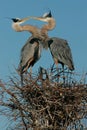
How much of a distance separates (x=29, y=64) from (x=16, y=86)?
2251 mm

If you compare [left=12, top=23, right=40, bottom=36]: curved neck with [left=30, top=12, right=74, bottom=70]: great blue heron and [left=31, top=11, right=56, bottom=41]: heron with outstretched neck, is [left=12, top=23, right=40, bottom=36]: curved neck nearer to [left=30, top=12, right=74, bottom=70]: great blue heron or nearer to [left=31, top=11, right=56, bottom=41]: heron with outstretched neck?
[left=31, top=11, right=56, bottom=41]: heron with outstretched neck

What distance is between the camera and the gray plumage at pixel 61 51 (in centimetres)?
1127

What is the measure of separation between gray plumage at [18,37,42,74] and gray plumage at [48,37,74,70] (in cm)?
29

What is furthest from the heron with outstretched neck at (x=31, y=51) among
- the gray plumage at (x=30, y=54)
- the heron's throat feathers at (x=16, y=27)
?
the heron's throat feathers at (x=16, y=27)

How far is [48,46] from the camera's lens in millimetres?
11703

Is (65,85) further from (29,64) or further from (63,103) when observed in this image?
(29,64)

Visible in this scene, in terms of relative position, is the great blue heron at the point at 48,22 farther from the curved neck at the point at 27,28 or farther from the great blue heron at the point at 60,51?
the great blue heron at the point at 60,51

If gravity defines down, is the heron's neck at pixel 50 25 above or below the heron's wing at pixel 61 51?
above

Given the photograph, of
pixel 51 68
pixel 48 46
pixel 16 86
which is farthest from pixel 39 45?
pixel 16 86

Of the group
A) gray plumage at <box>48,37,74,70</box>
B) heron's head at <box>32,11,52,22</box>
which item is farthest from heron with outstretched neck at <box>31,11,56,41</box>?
gray plumage at <box>48,37,74,70</box>

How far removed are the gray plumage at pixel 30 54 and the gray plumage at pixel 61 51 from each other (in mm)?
286

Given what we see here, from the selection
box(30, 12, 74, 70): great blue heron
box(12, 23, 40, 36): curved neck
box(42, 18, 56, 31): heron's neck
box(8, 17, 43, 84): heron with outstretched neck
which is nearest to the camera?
box(30, 12, 74, 70): great blue heron

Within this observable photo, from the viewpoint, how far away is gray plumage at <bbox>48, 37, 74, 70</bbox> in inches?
444

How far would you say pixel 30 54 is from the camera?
11.5 m
